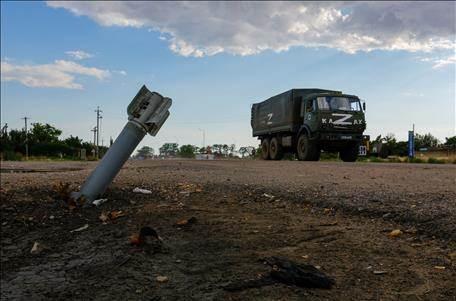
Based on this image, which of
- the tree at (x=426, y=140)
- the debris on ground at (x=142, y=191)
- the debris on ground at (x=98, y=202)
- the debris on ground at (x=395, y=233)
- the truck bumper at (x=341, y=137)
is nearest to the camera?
the debris on ground at (x=395, y=233)

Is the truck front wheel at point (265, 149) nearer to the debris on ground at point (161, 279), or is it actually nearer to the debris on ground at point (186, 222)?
the debris on ground at point (186, 222)

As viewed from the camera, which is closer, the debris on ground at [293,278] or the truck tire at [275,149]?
the debris on ground at [293,278]

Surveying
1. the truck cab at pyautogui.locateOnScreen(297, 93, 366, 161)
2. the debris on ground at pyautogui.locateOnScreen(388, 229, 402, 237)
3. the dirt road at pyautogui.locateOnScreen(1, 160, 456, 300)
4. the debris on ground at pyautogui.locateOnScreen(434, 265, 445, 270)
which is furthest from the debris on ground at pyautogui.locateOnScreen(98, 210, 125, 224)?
the truck cab at pyautogui.locateOnScreen(297, 93, 366, 161)

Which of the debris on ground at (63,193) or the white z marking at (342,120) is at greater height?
the white z marking at (342,120)

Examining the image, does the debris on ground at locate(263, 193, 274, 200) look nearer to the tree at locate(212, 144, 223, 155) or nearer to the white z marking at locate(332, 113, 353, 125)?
the white z marking at locate(332, 113, 353, 125)

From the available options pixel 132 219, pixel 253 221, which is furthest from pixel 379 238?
pixel 132 219

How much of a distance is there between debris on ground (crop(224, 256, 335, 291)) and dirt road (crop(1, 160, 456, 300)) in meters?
0.05

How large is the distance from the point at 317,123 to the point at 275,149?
19.5ft

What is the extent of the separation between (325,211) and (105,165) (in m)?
2.55

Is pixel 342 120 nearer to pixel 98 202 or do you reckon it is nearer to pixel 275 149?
pixel 275 149

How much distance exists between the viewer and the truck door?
17.9m

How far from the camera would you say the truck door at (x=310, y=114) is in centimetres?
1788

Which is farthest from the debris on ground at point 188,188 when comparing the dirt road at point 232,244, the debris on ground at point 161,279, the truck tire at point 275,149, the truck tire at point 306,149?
the truck tire at point 275,149

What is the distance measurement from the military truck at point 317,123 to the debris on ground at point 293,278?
1484 centimetres
